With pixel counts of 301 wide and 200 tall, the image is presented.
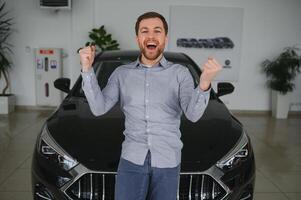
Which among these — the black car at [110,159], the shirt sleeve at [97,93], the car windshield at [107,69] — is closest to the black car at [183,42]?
the car windshield at [107,69]

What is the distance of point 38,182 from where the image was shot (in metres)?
2.20

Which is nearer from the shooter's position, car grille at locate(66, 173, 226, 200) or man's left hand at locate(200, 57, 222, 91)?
man's left hand at locate(200, 57, 222, 91)

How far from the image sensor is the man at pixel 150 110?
1.53 metres

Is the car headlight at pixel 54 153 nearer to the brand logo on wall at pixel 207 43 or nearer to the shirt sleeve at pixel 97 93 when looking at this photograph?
the shirt sleeve at pixel 97 93

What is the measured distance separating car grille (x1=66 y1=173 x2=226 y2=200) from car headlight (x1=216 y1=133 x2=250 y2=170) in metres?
0.13

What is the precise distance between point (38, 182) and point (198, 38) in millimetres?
5356

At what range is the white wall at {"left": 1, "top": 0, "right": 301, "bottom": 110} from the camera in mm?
6848

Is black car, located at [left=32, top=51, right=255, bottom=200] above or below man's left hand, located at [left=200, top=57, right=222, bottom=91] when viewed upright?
below

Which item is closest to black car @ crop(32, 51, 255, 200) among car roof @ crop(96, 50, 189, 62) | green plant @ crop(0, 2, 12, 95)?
car roof @ crop(96, 50, 189, 62)

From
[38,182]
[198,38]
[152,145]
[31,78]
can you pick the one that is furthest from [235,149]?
[31,78]

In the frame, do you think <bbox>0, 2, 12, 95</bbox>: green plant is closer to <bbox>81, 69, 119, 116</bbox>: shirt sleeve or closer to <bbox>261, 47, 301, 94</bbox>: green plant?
<bbox>261, 47, 301, 94</bbox>: green plant

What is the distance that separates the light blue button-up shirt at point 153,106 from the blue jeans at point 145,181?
0.03 metres

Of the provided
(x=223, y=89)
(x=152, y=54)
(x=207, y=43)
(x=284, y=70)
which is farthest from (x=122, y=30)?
(x=152, y=54)

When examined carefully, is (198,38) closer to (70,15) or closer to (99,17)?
(99,17)
